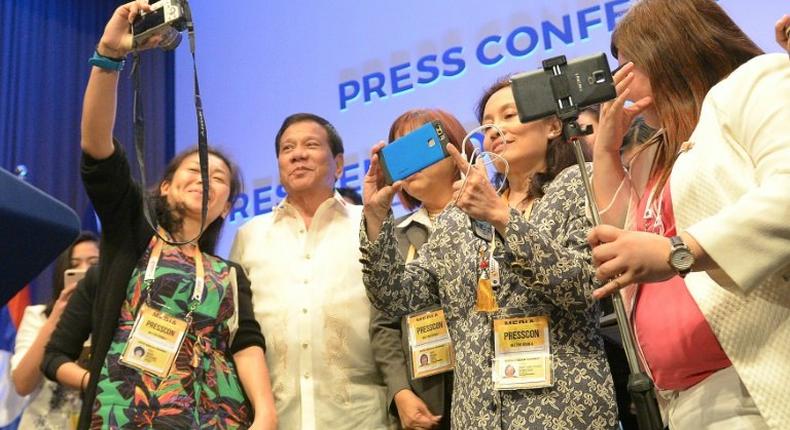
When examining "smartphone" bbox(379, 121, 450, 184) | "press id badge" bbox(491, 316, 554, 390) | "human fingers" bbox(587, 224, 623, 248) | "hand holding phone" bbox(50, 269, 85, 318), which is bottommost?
"press id badge" bbox(491, 316, 554, 390)

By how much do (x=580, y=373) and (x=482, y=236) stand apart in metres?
0.37

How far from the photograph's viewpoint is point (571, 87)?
1.40m

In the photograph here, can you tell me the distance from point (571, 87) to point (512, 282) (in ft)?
1.88

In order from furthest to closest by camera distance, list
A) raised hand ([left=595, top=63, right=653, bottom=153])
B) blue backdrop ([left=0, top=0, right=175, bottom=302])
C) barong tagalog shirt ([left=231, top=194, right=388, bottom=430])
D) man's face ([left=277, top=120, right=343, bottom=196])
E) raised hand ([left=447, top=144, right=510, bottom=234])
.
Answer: blue backdrop ([left=0, top=0, right=175, bottom=302])
man's face ([left=277, top=120, right=343, bottom=196])
barong tagalog shirt ([left=231, top=194, right=388, bottom=430])
raised hand ([left=447, top=144, right=510, bottom=234])
raised hand ([left=595, top=63, right=653, bottom=153])

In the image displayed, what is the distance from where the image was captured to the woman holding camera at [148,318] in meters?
1.96

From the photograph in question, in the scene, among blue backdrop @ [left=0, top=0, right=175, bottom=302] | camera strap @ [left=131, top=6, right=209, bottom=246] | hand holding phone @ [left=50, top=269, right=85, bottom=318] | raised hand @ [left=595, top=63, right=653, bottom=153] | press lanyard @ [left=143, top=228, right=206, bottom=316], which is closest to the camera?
raised hand @ [left=595, top=63, right=653, bottom=153]

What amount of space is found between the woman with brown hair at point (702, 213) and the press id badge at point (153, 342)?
1.12 metres

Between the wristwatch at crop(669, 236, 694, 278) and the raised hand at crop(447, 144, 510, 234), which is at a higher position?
the raised hand at crop(447, 144, 510, 234)

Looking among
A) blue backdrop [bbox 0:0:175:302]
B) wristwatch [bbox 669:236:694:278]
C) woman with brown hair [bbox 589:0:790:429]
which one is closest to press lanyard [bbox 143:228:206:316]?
woman with brown hair [bbox 589:0:790:429]

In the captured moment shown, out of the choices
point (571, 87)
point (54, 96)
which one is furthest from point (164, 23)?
point (54, 96)

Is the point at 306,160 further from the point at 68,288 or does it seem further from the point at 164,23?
the point at 68,288

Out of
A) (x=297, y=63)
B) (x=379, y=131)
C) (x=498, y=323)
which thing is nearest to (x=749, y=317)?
(x=498, y=323)

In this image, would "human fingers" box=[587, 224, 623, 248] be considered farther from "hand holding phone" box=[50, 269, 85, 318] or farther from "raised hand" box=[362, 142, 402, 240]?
"hand holding phone" box=[50, 269, 85, 318]

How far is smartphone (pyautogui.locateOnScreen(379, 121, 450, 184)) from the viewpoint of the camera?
1.90 meters
